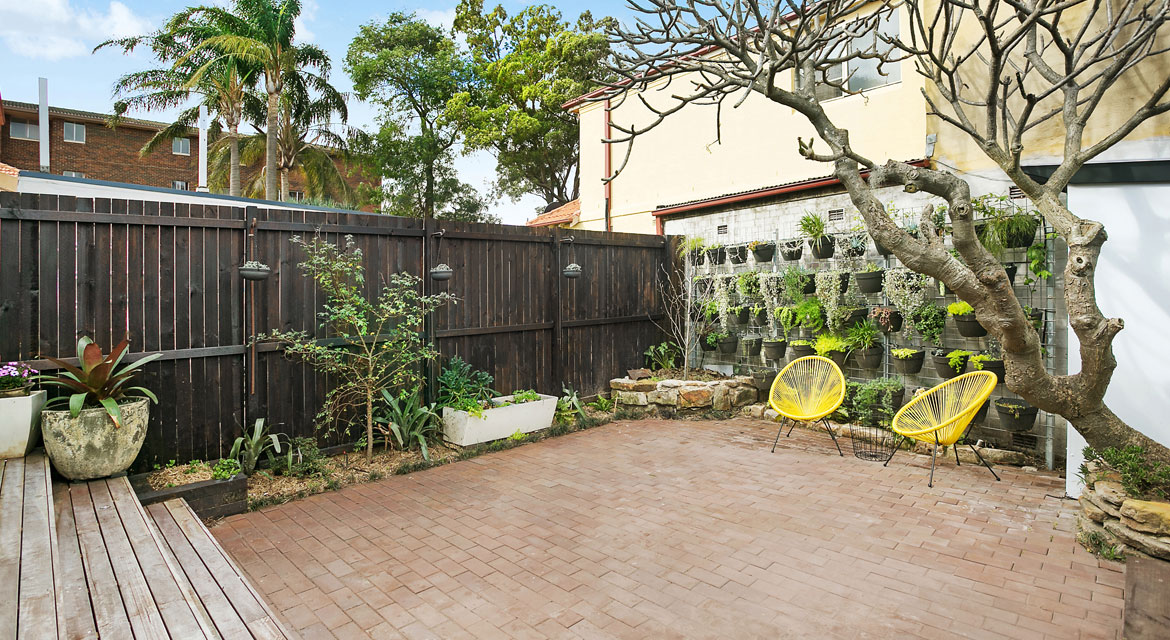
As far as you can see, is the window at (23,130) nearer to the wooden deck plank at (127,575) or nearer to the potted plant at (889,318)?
the wooden deck plank at (127,575)

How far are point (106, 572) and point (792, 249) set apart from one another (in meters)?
6.61

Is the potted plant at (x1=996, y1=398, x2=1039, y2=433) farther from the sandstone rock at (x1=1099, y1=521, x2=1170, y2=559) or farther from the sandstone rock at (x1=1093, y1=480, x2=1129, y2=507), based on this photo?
the sandstone rock at (x1=1099, y1=521, x2=1170, y2=559)

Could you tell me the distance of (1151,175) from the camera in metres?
3.95

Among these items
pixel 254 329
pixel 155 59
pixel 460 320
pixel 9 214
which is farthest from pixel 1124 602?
pixel 155 59

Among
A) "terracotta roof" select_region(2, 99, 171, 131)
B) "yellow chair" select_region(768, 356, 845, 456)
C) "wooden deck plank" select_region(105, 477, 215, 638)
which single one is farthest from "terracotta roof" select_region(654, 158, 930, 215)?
"terracotta roof" select_region(2, 99, 171, 131)

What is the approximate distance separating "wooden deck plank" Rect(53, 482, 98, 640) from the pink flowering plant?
830mm

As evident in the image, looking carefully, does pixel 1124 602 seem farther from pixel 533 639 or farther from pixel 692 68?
pixel 692 68

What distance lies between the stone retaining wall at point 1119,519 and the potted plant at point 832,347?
9.41 feet

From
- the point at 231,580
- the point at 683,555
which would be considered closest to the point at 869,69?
the point at 683,555

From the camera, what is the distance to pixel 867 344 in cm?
633

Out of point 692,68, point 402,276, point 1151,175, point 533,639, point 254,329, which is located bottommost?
point 533,639

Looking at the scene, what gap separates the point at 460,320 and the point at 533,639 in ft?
12.8

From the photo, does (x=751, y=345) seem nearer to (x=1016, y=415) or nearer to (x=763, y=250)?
(x=763, y=250)

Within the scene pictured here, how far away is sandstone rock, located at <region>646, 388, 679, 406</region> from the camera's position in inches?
282
